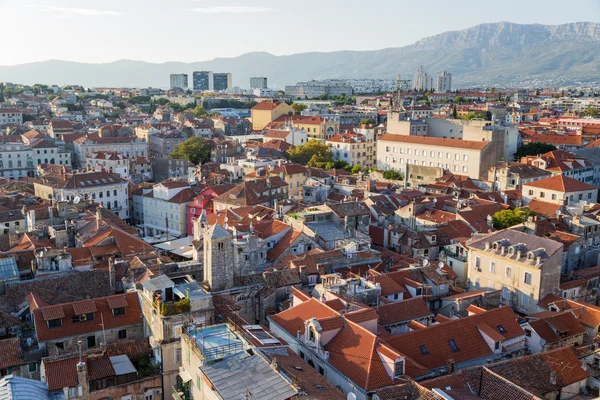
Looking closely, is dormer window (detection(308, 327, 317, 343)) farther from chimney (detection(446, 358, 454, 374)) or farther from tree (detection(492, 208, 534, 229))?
tree (detection(492, 208, 534, 229))

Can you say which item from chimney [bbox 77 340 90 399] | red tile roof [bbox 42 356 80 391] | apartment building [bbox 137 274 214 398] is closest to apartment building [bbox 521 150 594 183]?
apartment building [bbox 137 274 214 398]

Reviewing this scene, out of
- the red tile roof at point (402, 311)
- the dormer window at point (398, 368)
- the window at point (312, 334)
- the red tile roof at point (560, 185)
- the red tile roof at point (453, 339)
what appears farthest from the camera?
the red tile roof at point (560, 185)

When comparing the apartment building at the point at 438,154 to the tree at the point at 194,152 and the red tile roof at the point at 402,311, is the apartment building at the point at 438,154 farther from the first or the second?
the red tile roof at the point at 402,311

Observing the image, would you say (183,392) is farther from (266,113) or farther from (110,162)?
(266,113)

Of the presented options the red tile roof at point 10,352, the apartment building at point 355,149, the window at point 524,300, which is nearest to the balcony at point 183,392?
the red tile roof at point 10,352

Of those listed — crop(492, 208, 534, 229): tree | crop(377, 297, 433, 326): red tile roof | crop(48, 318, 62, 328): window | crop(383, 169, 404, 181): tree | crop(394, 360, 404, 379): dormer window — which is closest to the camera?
crop(394, 360, 404, 379): dormer window
